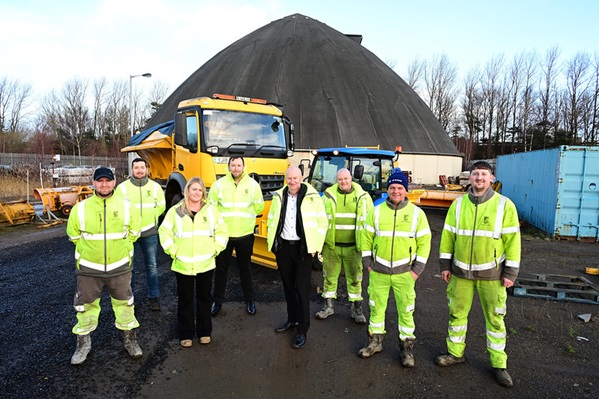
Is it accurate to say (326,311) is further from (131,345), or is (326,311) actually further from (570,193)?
(570,193)

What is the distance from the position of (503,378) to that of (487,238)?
1.31 meters

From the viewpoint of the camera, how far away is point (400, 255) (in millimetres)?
3865

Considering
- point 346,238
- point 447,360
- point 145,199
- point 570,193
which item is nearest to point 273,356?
point 346,238

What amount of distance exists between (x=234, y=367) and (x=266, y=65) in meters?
26.0

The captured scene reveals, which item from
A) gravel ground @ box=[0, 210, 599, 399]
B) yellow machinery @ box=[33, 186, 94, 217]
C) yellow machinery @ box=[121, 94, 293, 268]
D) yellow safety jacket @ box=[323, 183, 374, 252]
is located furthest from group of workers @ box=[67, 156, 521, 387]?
yellow machinery @ box=[33, 186, 94, 217]

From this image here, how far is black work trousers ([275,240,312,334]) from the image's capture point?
429cm

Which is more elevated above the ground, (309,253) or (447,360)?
(309,253)

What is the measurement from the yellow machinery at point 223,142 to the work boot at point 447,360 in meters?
3.87

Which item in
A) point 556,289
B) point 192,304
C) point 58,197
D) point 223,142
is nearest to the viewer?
point 192,304

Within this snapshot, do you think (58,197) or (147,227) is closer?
(147,227)

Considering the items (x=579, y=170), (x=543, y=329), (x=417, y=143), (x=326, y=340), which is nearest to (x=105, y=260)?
(x=326, y=340)

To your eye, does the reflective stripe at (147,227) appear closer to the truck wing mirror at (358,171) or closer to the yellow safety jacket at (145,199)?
the yellow safety jacket at (145,199)

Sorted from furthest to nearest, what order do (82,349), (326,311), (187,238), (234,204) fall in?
(326,311) → (234,204) → (187,238) → (82,349)

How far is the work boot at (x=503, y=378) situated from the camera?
3.54 m
